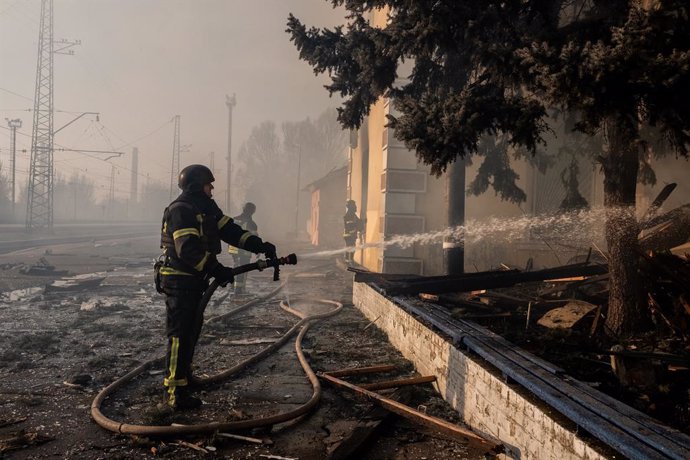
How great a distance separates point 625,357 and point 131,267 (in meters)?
16.6

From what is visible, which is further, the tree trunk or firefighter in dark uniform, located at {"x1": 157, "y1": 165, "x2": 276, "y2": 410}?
the tree trunk

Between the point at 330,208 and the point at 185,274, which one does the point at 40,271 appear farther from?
the point at 330,208

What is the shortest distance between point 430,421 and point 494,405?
1.60ft

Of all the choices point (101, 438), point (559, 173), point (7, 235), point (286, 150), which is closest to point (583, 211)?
point (559, 173)

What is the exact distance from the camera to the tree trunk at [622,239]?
4.55m

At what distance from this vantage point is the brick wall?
260cm

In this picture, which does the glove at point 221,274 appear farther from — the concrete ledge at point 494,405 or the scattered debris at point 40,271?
the scattered debris at point 40,271

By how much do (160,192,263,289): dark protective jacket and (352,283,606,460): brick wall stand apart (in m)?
2.31

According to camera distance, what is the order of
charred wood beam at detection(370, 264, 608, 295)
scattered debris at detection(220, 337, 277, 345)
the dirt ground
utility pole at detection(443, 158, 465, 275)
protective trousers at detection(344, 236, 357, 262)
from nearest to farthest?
the dirt ground < charred wood beam at detection(370, 264, 608, 295) < scattered debris at detection(220, 337, 277, 345) < utility pole at detection(443, 158, 465, 275) < protective trousers at detection(344, 236, 357, 262)

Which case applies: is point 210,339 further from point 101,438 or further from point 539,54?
point 539,54

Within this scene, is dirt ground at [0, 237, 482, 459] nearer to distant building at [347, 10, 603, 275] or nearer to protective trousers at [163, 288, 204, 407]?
protective trousers at [163, 288, 204, 407]

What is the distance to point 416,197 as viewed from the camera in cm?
1300

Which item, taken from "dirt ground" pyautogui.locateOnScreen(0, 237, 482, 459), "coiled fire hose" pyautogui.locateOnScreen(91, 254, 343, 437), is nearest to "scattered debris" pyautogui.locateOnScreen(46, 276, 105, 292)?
"dirt ground" pyautogui.locateOnScreen(0, 237, 482, 459)

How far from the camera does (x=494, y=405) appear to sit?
3.33 meters
